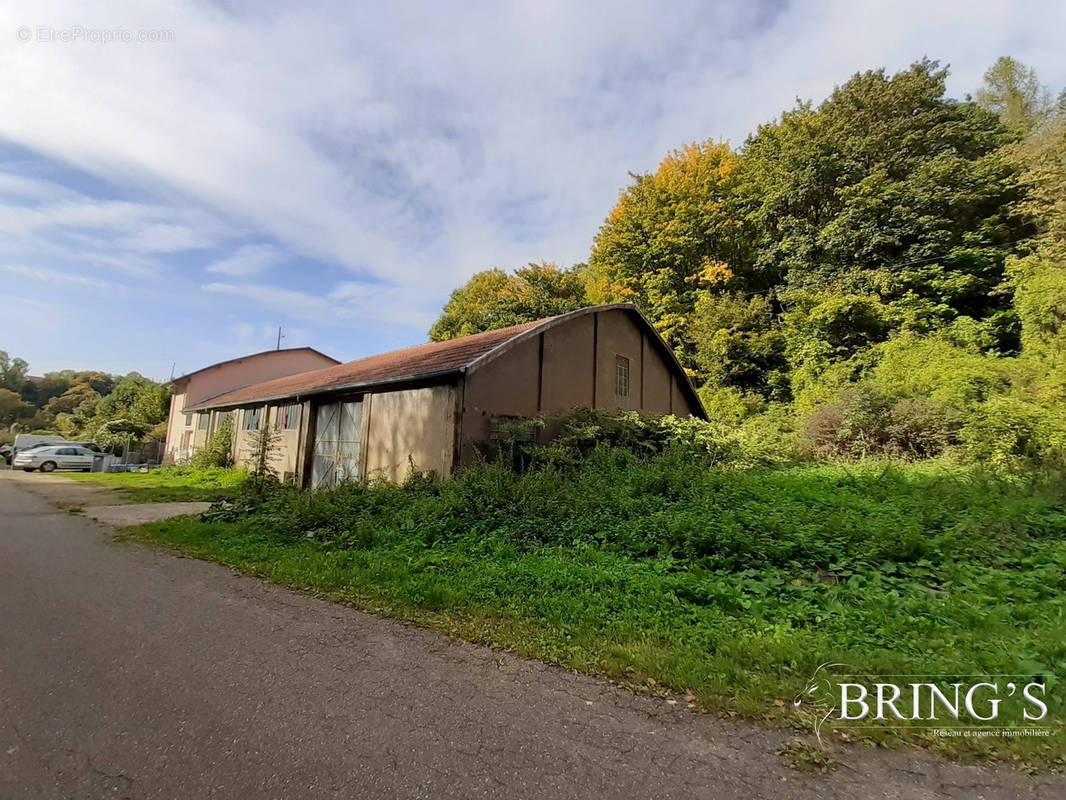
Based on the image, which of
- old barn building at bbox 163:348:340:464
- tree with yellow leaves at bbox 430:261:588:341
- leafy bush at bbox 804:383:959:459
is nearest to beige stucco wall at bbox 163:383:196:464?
old barn building at bbox 163:348:340:464

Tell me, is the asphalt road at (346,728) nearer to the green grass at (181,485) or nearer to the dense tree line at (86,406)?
the green grass at (181,485)

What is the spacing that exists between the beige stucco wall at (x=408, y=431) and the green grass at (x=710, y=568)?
62.4 inches

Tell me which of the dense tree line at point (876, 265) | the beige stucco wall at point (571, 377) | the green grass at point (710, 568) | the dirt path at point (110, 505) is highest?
the dense tree line at point (876, 265)

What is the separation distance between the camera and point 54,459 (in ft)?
79.4

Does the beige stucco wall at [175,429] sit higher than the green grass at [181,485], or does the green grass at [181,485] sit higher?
the beige stucco wall at [175,429]

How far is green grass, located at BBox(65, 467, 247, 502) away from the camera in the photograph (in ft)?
41.7

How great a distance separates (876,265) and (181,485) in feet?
91.6

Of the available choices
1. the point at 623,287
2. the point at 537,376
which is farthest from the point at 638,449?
the point at 623,287

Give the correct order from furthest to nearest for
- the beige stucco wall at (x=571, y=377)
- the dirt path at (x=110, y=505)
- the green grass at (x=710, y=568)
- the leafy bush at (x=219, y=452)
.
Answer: the leafy bush at (x=219, y=452) < the beige stucco wall at (x=571, y=377) < the dirt path at (x=110, y=505) < the green grass at (x=710, y=568)

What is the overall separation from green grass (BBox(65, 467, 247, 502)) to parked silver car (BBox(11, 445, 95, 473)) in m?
8.21

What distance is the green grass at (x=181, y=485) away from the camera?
1270 cm

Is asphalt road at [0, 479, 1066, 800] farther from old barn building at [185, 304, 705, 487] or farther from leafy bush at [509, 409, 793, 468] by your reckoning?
leafy bush at [509, 409, 793, 468]

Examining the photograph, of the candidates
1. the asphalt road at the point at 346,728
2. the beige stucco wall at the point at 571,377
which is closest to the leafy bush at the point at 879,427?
the beige stucco wall at the point at 571,377

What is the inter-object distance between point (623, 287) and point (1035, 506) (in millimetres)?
21761
